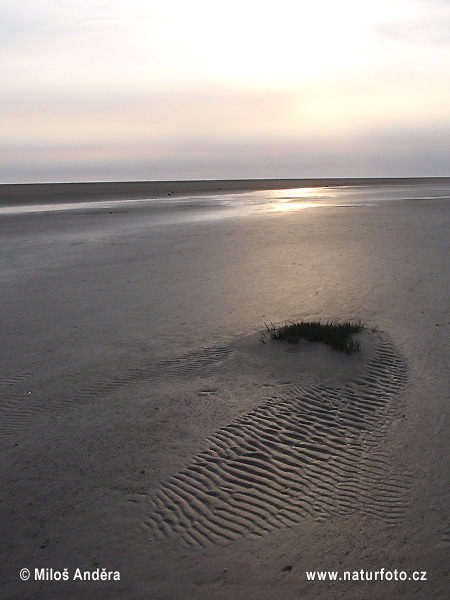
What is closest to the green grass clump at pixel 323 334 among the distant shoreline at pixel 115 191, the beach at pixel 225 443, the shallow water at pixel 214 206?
the beach at pixel 225 443

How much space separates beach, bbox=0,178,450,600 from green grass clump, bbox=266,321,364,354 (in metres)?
0.13

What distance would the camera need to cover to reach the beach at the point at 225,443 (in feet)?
10.5

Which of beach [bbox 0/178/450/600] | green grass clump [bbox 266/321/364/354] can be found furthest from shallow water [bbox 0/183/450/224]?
green grass clump [bbox 266/321/364/354]

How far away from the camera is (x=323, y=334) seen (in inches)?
245

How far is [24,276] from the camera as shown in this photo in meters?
11.9

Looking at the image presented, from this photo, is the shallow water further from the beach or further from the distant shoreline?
the beach

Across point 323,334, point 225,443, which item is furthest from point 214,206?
point 225,443

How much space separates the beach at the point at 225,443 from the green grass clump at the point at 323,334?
134 mm

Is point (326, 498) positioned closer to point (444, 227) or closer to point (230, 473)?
point (230, 473)

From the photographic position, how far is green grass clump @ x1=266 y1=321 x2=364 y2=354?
6002mm

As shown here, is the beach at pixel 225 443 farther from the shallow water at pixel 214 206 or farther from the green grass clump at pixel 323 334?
the shallow water at pixel 214 206

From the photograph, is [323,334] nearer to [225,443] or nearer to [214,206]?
[225,443]

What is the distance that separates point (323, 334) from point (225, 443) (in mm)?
2325

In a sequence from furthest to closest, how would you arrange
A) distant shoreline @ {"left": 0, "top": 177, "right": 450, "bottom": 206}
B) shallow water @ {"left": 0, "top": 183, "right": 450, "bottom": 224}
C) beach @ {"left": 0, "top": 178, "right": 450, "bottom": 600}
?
distant shoreline @ {"left": 0, "top": 177, "right": 450, "bottom": 206} → shallow water @ {"left": 0, "top": 183, "right": 450, "bottom": 224} → beach @ {"left": 0, "top": 178, "right": 450, "bottom": 600}
